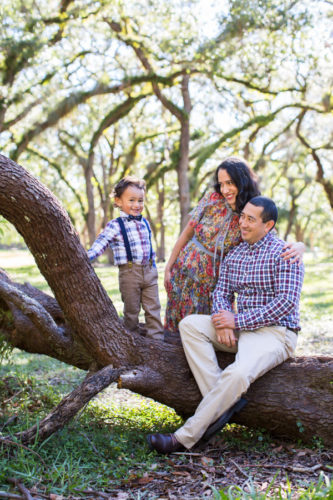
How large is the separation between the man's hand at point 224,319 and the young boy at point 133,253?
73 centimetres

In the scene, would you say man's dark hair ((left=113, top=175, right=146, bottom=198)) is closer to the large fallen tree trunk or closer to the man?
the large fallen tree trunk

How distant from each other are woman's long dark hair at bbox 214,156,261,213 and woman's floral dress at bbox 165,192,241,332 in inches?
7.2

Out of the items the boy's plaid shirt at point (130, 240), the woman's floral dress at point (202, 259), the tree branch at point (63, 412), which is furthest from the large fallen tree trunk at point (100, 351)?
the boy's plaid shirt at point (130, 240)

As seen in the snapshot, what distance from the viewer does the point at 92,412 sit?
190 inches

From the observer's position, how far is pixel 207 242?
4.46 metres

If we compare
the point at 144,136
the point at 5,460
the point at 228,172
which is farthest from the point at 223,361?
the point at 144,136

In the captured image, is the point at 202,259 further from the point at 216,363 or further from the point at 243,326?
the point at 216,363

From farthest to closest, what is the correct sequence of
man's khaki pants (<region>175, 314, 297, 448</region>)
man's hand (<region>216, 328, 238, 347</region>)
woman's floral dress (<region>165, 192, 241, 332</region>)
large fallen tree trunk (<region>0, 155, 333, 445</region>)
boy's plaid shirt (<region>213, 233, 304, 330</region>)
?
woman's floral dress (<region>165, 192, 241, 332</region>)
man's hand (<region>216, 328, 238, 347</region>)
boy's plaid shirt (<region>213, 233, 304, 330</region>)
man's khaki pants (<region>175, 314, 297, 448</region>)
large fallen tree trunk (<region>0, 155, 333, 445</region>)

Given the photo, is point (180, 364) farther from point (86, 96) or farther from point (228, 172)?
point (86, 96)

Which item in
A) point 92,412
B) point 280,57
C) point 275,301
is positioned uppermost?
point 280,57

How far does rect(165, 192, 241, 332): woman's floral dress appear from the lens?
439 cm

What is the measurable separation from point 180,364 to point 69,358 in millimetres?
1016

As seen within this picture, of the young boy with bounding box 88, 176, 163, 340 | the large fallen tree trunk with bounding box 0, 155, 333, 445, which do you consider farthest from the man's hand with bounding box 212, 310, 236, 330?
the young boy with bounding box 88, 176, 163, 340

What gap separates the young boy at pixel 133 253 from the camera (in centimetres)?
443
